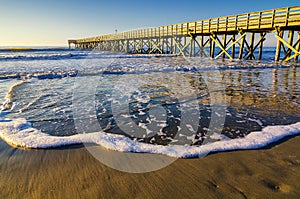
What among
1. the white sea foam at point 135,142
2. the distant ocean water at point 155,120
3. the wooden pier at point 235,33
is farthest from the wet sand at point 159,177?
the wooden pier at point 235,33

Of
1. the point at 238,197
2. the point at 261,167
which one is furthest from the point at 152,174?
the point at 261,167

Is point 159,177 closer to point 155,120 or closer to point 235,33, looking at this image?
point 155,120

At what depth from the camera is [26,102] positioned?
15.8ft

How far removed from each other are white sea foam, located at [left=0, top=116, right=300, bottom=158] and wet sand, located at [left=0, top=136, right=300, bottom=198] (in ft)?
0.51

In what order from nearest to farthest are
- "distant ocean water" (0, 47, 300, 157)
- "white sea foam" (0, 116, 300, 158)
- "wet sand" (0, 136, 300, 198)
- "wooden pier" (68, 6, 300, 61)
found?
"wet sand" (0, 136, 300, 198) < "white sea foam" (0, 116, 300, 158) < "distant ocean water" (0, 47, 300, 157) < "wooden pier" (68, 6, 300, 61)

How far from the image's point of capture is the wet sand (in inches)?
69.1

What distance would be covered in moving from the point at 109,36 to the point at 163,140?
4451cm

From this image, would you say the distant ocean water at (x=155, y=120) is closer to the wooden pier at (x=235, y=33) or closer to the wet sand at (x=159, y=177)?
the wet sand at (x=159, y=177)

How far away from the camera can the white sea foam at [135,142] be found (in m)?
2.54

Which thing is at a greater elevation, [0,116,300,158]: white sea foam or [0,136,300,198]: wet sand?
[0,116,300,158]: white sea foam

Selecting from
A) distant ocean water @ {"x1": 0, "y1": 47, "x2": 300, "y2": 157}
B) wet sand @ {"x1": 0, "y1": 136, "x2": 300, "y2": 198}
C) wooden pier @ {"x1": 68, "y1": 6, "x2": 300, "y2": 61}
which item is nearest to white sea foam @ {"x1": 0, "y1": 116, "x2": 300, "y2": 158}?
distant ocean water @ {"x1": 0, "y1": 47, "x2": 300, "y2": 157}

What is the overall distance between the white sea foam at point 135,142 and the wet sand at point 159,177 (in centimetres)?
15

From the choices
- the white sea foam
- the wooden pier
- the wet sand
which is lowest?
the wet sand

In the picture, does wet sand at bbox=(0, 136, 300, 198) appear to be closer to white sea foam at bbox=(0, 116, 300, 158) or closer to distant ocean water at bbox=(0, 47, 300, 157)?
white sea foam at bbox=(0, 116, 300, 158)
